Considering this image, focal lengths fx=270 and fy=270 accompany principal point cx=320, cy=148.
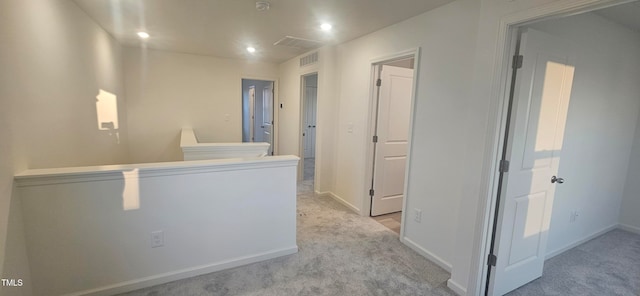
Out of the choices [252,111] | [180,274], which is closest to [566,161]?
[180,274]

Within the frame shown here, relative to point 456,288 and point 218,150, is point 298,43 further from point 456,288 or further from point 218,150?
point 456,288

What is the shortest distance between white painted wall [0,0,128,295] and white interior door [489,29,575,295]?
3030 mm

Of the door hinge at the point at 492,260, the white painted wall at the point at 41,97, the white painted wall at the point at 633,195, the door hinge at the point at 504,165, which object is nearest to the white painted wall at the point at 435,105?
the door hinge at the point at 504,165

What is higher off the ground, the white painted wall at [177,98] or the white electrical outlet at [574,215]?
the white painted wall at [177,98]

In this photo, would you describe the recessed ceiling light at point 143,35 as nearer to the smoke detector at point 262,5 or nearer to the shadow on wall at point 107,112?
the shadow on wall at point 107,112

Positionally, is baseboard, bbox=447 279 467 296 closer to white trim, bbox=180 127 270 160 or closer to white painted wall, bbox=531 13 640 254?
white painted wall, bbox=531 13 640 254

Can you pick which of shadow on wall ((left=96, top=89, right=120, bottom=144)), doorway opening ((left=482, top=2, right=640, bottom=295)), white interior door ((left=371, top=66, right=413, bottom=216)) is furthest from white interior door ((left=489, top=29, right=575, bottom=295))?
shadow on wall ((left=96, top=89, right=120, bottom=144))

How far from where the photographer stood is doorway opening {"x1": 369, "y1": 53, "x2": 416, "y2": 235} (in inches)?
129

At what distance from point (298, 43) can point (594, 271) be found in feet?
13.0

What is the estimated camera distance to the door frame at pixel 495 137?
5.30 ft

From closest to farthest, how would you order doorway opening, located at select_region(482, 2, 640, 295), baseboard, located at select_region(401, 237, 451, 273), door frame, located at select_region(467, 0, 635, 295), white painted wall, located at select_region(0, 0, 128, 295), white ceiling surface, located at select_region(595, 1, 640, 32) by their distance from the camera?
white painted wall, located at select_region(0, 0, 128, 295), door frame, located at select_region(467, 0, 635, 295), doorway opening, located at select_region(482, 2, 640, 295), white ceiling surface, located at select_region(595, 1, 640, 32), baseboard, located at select_region(401, 237, 451, 273)

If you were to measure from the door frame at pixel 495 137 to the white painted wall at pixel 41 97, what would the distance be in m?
2.87

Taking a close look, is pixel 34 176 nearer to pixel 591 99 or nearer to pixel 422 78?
pixel 422 78

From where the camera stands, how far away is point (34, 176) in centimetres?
163
